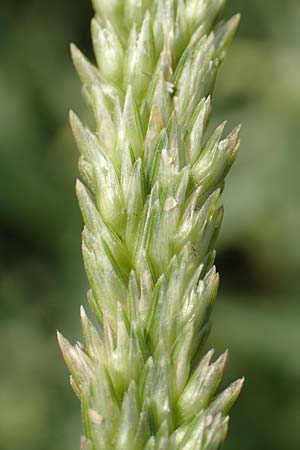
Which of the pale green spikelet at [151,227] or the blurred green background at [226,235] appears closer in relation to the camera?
the pale green spikelet at [151,227]

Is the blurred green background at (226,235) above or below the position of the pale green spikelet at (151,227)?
above

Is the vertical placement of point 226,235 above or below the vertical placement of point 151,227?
above

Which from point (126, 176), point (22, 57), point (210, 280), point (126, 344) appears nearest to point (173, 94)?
point (126, 176)

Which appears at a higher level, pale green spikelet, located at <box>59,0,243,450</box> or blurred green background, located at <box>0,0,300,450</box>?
blurred green background, located at <box>0,0,300,450</box>

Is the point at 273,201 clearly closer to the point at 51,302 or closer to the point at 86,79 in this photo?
the point at 51,302

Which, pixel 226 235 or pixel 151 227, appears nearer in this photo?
pixel 151 227

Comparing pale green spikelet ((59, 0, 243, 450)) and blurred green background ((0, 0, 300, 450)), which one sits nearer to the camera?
pale green spikelet ((59, 0, 243, 450))
